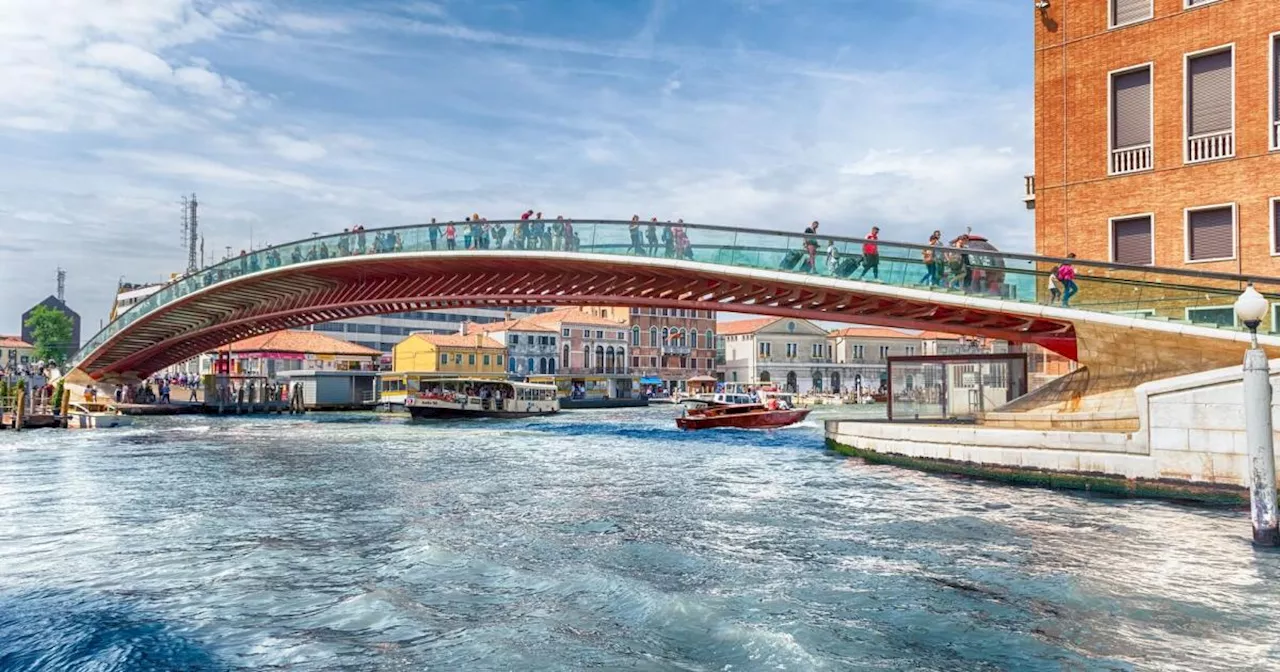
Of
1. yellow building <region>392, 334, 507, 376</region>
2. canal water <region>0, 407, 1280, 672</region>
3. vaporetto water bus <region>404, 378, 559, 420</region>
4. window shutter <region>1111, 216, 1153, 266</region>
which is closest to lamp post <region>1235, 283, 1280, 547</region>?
canal water <region>0, 407, 1280, 672</region>

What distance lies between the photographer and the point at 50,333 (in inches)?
3627

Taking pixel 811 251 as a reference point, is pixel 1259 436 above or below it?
below

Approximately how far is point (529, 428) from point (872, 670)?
102 ft

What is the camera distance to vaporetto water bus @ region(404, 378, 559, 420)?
4209 centimetres

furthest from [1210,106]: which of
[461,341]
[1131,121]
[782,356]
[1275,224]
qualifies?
[782,356]

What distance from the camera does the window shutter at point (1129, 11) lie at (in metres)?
19.4

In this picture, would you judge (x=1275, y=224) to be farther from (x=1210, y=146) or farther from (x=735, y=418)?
(x=735, y=418)

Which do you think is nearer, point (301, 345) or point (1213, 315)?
point (1213, 315)

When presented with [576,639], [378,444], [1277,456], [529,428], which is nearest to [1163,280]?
[1277,456]

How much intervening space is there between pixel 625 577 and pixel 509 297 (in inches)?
865

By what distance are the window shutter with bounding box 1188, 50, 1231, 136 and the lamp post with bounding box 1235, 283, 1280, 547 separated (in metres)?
10.4

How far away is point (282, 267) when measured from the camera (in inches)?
1273

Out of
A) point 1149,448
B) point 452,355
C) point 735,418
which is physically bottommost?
point 735,418

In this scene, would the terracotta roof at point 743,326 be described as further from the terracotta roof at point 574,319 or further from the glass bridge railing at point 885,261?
the glass bridge railing at point 885,261
